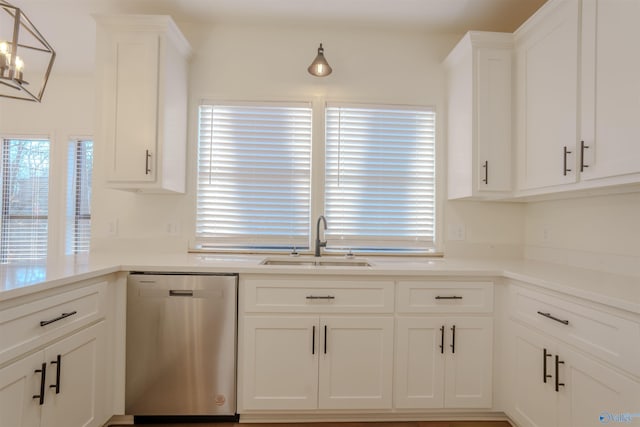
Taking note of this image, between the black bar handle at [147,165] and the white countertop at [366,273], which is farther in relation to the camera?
the black bar handle at [147,165]

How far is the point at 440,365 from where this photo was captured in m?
1.74

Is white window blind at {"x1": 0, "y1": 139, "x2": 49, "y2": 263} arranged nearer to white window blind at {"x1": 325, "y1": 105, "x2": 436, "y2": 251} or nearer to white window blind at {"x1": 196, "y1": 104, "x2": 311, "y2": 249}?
white window blind at {"x1": 196, "y1": 104, "x2": 311, "y2": 249}

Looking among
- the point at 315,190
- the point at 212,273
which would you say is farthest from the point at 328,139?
the point at 212,273

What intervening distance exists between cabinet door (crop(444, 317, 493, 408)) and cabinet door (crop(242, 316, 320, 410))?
2.64 ft

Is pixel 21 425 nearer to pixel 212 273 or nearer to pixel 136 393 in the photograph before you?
pixel 136 393

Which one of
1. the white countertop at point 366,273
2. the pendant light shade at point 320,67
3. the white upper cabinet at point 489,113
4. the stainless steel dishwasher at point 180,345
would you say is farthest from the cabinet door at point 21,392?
the white upper cabinet at point 489,113

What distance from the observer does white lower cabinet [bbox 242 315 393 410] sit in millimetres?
1704

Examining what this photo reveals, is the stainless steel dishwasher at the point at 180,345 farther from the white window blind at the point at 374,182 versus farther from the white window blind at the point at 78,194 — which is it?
the white window blind at the point at 78,194

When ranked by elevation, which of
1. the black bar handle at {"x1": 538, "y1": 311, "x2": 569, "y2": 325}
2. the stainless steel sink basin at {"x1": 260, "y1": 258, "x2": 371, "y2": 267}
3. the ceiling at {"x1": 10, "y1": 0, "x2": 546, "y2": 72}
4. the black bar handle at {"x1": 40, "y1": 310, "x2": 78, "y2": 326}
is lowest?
the black bar handle at {"x1": 40, "y1": 310, "x2": 78, "y2": 326}

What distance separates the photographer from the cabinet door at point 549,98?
1578 mm

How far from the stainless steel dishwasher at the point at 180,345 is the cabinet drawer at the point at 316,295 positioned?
145mm

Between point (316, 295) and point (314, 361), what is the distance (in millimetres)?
384

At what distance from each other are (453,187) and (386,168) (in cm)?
55

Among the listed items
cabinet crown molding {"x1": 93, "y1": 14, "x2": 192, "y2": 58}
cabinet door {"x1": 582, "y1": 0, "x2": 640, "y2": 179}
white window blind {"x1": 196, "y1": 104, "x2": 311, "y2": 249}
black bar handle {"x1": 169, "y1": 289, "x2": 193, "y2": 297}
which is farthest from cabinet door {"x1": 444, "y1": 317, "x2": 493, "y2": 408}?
cabinet crown molding {"x1": 93, "y1": 14, "x2": 192, "y2": 58}
